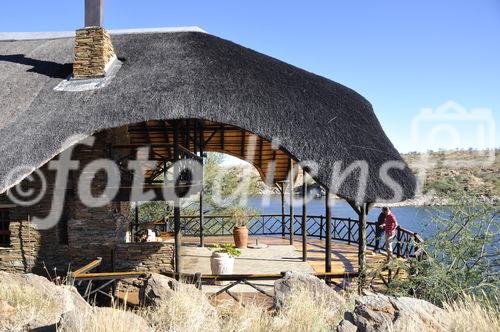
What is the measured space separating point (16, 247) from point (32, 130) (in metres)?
2.83

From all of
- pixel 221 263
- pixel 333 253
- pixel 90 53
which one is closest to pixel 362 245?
pixel 221 263

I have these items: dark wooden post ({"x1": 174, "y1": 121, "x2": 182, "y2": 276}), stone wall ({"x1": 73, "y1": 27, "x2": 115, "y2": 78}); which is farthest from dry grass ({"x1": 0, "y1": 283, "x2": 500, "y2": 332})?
stone wall ({"x1": 73, "y1": 27, "x2": 115, "y2": 78})

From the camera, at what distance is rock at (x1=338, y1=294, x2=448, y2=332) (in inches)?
140

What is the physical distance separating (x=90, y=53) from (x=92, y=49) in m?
0.10

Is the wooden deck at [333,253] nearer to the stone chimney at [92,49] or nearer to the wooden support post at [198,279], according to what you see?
the wooden support post at [198,279]

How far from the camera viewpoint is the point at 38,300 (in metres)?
4.80

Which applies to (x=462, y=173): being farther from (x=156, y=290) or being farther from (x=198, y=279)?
(x=156, y=290)

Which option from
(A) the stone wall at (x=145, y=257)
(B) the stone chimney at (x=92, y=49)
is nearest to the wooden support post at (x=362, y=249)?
(A) the stone wall at (x=145, y=257)

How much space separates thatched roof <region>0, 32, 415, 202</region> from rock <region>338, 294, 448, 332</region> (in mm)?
2333

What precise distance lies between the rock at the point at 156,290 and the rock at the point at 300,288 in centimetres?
147

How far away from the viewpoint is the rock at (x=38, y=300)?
431 centimetres

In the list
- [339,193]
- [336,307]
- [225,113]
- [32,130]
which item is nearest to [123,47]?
[32,130]

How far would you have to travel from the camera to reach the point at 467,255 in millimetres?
5215

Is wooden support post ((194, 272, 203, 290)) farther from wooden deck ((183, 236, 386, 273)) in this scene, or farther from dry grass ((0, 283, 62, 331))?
wooden deck ((183, 236, 386, 273))
